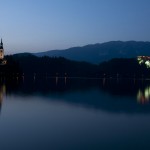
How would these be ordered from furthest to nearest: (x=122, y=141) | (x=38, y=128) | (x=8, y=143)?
1. (x=38, y=128)
2. (x=122, y=141)
3. (x=8, y=143)

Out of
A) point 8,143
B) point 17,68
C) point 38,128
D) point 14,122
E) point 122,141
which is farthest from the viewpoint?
point 17,68

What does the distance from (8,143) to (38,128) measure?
4698 millimetres

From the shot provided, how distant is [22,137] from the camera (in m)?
18.4

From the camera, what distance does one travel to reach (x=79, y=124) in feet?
79.2

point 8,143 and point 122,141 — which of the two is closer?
point 8,143

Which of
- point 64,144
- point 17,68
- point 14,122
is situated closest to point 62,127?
point 14,122

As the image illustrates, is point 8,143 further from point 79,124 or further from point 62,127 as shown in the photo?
point 79,124

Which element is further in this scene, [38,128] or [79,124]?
[79,124]

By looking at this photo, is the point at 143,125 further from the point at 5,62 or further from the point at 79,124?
the point at 5,62

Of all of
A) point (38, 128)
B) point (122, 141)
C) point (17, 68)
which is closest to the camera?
point (122, 141)

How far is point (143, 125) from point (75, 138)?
24.3 feet

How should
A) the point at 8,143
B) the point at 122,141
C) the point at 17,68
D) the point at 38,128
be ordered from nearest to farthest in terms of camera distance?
the point at 8,143, the point at 122,141, the point at 38,128, the point at 17,68

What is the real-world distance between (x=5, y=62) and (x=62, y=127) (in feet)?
485

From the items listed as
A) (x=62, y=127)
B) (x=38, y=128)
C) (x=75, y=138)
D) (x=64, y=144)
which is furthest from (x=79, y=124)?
(x=64, y=144)
